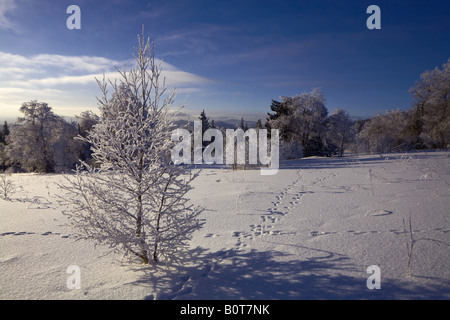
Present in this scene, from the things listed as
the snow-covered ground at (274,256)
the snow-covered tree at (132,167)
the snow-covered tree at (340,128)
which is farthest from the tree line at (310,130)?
the snow-covered tree at (132,167)

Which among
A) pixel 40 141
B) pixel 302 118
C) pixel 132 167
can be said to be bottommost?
pixel 132 167

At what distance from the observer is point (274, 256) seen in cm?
368

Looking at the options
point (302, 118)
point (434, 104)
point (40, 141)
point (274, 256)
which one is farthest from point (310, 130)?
point (40, 141)

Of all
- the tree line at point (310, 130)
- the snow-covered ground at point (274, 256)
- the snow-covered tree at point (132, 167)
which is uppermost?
the tree line at point (310, 130)

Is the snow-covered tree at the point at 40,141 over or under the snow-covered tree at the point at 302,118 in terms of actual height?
under

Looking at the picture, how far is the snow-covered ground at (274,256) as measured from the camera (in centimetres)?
284

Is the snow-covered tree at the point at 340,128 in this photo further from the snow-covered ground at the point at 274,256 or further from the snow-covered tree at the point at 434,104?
the snow-covered ground at the point at 274,256

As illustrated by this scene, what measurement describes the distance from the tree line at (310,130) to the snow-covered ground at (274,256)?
32.2 feet

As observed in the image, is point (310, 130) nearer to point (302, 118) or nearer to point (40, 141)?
point (302, 118)

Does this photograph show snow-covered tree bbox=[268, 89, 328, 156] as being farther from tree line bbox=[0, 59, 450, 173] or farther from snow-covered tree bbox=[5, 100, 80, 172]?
snow-covered tree bbox=[5, 100, 80, 172]

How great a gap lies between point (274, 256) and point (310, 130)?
26.3 meters

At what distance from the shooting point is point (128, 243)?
3512 mm

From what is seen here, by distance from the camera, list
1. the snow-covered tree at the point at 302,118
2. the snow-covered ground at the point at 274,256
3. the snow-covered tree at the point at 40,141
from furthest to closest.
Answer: the snow-covered tree at the point at 302,118 → the snow-covered tree at the point at 40,141 → the snow-covered ground at the point at 274,256
